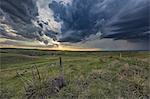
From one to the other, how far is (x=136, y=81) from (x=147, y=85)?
71cm

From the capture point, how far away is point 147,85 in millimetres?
22516

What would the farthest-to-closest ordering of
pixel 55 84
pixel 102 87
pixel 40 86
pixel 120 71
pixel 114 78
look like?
pixel 120 71, pixel 114 78, pixel 102 87, pixel 55 84, pixel 40 86

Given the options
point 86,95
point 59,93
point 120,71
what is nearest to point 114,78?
point 120,71

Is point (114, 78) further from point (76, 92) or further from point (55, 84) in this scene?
point (76, 92)

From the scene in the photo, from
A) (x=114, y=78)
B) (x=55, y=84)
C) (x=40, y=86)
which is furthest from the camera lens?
(x=114, y=78)

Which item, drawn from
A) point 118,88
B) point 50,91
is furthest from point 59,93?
point 118,88

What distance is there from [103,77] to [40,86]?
863cm

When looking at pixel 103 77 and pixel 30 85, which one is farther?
pixel 103 77

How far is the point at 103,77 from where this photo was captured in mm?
27781

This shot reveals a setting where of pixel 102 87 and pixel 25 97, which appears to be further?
pixel 102 87

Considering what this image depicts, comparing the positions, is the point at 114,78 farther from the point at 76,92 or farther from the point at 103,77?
the point at 76,92

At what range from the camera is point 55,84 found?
71.7 ft

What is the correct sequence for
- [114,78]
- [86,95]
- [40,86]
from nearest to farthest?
[86,95], [40,86], [114,78]

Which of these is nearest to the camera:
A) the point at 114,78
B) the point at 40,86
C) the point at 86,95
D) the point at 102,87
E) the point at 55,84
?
the point at 86,95
